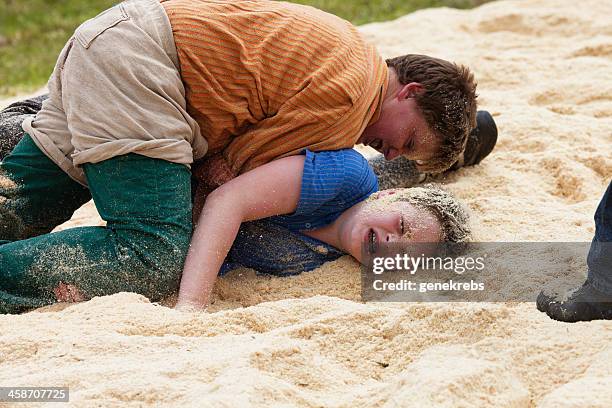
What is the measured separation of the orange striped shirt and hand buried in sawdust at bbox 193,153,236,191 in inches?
1.0

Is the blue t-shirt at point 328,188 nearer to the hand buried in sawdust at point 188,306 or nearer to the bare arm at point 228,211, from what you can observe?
the bare arm at point 228,211

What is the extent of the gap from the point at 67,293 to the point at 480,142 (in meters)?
1.75

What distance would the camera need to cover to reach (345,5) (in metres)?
7.06

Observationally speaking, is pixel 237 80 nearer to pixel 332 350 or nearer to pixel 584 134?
pixel 332 350

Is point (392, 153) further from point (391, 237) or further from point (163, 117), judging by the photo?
point (163, 117)

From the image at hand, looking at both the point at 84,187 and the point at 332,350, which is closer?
the point at 332,350

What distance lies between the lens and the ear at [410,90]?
Answer: 2715 mm

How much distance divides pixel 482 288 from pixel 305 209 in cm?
59

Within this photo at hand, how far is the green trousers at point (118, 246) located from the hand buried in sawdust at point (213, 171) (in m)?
0.15

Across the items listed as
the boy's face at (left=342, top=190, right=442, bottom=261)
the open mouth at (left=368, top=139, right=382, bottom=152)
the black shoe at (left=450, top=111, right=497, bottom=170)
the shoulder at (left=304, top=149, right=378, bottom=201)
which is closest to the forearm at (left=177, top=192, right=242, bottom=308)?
the shoulder at (left=304, top=149, right=378, bottom=201)

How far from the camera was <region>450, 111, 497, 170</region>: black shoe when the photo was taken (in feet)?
10.6

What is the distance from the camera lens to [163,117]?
2377 mm

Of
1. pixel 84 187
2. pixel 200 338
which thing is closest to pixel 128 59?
pixel 84 187

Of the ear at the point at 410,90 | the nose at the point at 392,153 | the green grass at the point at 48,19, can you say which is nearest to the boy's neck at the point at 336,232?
the nose at the point at 392,153
